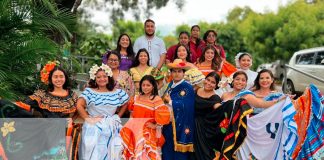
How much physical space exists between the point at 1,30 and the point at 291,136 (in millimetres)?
3982

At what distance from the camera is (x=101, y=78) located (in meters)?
5.16

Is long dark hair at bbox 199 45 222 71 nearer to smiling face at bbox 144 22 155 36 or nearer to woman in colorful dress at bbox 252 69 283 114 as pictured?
smiling face at bbox 144 22 155 36

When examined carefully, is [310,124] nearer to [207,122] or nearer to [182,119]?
[207,122]

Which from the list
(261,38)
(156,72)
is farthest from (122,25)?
(156,72)

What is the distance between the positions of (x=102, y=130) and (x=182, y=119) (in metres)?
1.04

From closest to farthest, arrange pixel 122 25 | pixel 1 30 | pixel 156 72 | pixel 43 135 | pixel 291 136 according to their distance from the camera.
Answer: pixel 43 135 → pixel 291 136 → pixel 1 30 → pixel 156 72 → pixel 122 25

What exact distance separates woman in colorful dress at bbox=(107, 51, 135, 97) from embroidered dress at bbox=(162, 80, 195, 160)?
95 centimetres

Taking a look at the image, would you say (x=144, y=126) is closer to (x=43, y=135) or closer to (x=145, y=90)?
(x=145, y=90)

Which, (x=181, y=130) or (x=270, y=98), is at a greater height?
(x=270, y=98)

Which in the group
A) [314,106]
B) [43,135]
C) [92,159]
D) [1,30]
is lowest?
[92,159]

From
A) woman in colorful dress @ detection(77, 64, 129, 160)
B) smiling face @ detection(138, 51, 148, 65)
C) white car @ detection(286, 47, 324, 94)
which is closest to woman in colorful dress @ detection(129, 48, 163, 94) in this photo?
smiling face @ detection(138, 51, 148, 65)

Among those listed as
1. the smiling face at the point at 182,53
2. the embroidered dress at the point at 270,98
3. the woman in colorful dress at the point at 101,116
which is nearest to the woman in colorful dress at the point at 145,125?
the woman in colorful dress at the point at 101,116

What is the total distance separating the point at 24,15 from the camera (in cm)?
585

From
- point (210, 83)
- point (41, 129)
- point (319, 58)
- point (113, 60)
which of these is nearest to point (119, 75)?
point (113, 60)
